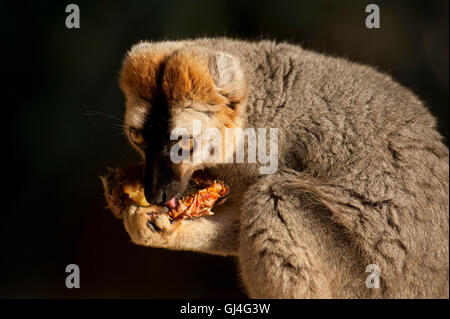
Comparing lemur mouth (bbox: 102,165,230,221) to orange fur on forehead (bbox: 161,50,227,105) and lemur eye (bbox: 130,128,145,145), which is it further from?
orange fur on forehead (bbox: 161,50,227,105)

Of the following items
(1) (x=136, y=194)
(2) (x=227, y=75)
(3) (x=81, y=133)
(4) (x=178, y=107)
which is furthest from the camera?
(3) (x=81, y=133)

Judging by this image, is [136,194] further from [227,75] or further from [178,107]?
[227,75]

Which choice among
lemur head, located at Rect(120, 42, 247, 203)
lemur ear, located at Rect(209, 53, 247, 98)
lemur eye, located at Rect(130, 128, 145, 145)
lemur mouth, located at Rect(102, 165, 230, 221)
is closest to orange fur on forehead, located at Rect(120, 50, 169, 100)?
lemur head, located at Rect(120, 42, 247, 203)

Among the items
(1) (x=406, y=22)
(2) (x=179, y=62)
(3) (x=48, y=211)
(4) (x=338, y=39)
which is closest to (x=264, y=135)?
(2) (x=179, y=62)

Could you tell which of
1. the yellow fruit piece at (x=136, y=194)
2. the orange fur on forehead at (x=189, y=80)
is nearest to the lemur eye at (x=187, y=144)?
the orange fur on forehead at (x=189, y=80)

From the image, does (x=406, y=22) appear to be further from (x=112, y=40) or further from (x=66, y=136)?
A: (x=66, y=136)

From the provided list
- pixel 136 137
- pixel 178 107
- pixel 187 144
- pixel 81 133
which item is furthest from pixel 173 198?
pixel 81 133

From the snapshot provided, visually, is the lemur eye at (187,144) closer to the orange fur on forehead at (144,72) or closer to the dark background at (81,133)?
the orange fur on forehead at (144,72)
